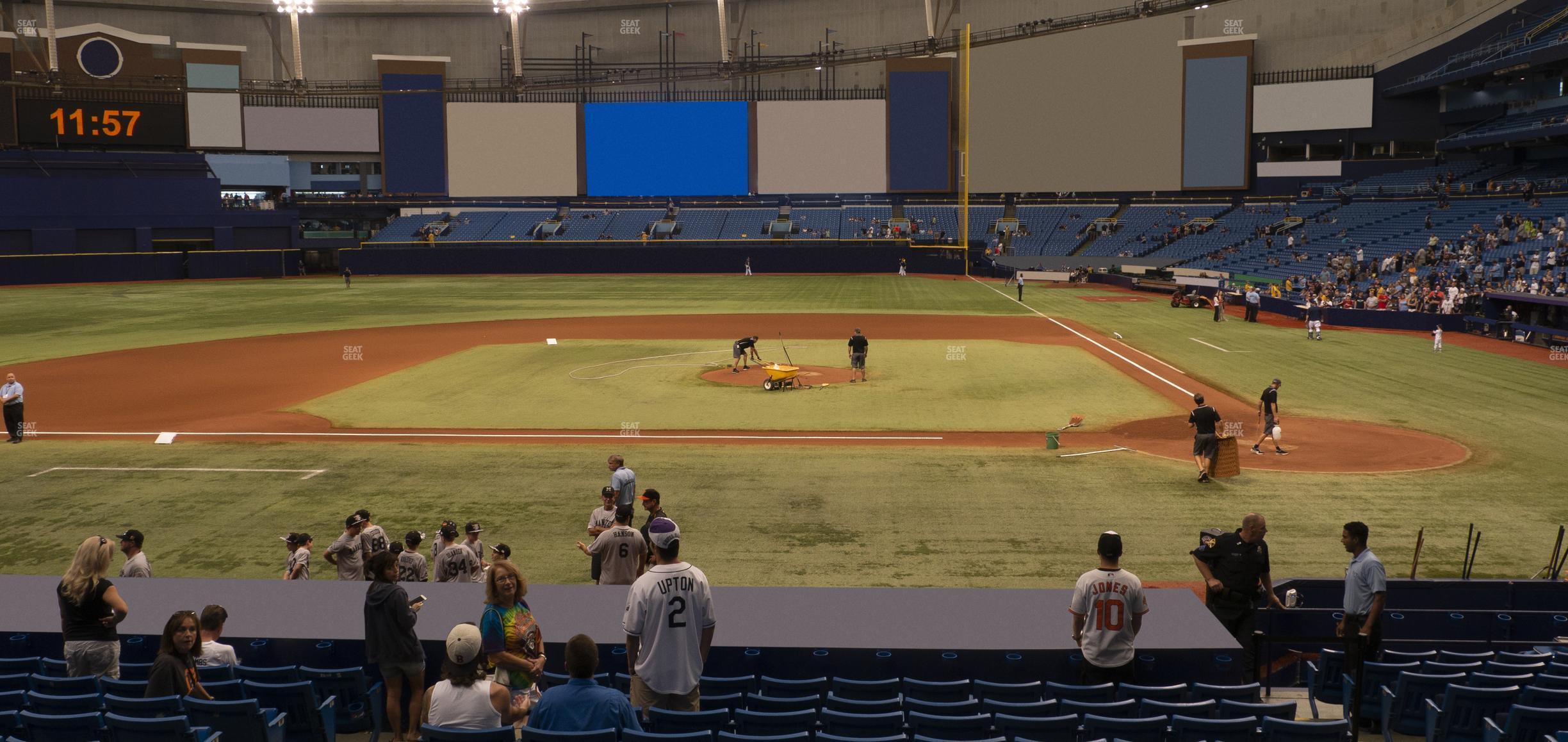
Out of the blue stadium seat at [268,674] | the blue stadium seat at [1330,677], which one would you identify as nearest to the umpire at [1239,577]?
the blue stadium seat at [1330,677]

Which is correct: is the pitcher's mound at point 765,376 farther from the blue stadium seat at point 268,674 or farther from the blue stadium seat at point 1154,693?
the blue stadium seat at point 1154,693

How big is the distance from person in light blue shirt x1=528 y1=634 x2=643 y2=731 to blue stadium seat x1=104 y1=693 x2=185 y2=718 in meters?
2.72

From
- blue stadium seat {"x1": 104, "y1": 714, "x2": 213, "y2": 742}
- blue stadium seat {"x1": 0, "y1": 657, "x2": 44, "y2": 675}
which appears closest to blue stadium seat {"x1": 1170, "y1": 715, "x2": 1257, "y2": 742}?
blue stadium seat {"x1": 104, "y1": 714, "x2": 213, "y2": 742}

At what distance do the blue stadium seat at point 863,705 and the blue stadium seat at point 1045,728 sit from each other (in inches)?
38.0

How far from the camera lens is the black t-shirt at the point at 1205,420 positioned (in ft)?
66.9

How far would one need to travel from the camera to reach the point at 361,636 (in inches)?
372

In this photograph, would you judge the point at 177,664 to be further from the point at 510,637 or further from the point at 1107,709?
the point at 1107,709

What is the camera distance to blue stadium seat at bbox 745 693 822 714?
7.90 metres

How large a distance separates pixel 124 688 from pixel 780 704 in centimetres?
495

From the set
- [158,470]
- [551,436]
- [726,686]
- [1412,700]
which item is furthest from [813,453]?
[1412,700]

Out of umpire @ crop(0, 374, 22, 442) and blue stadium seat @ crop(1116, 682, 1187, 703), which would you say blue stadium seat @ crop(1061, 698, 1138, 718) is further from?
umpire @ crop(0, 374, 22, 442)

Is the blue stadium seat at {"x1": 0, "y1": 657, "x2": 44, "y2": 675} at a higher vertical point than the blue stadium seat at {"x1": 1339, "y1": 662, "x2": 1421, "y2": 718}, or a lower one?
higher

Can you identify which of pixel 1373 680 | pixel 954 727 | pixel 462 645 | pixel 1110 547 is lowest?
pixel 1373 680

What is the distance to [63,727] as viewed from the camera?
7.18 meters
